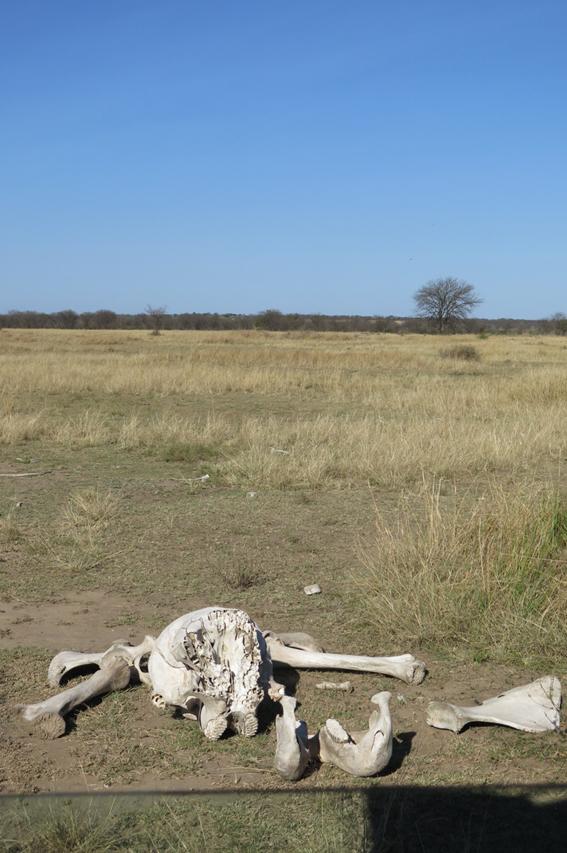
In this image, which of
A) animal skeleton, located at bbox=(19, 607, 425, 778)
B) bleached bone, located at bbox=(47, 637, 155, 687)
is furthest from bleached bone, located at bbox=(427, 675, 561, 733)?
bleached bone, located at bbox=(47, 637, 155, 687)

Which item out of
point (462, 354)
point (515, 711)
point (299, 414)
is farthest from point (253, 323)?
point (515, 711)

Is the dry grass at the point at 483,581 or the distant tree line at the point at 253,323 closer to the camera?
the dry grass at the point at 483,581

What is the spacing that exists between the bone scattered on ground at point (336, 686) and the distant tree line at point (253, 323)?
7762 cm

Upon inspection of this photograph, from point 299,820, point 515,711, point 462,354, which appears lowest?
point 299,820

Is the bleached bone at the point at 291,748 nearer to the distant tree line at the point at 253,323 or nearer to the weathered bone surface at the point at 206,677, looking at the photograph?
the weathered bone surface at the point at 206,677

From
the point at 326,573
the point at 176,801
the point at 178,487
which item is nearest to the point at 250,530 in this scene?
the point at 326,573

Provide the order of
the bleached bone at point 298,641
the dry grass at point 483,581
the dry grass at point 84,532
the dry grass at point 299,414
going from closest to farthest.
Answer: the bleached bone at point 298,641 → the dry grass at point 483,581 → the dry grass at point 84,532 → the dry grass at point 299,414

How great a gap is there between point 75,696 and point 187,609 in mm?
1422

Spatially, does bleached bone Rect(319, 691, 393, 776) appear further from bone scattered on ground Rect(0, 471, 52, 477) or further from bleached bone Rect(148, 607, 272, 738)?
bone scattered on ground Rect(0, 471, 52, 477)

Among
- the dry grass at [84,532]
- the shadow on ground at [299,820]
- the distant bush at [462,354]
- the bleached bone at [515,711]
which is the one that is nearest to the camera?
the shadow on ground at [299,820]

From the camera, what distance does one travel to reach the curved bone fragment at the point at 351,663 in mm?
4141

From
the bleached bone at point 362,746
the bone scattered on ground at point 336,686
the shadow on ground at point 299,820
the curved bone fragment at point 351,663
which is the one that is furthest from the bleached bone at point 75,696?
the bleached bone at point 362,746

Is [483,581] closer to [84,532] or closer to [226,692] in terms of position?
[226,692]

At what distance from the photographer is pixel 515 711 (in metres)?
3.69
